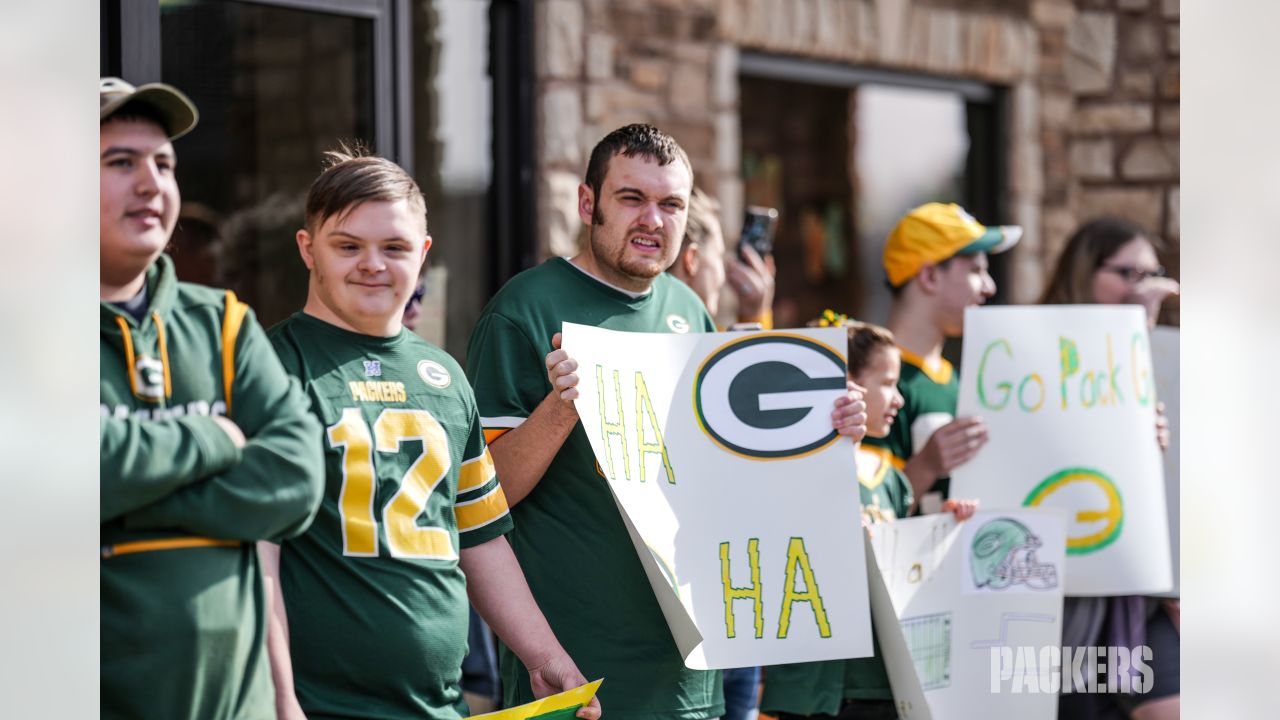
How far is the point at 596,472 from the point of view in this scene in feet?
9.52

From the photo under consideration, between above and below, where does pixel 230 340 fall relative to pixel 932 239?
below

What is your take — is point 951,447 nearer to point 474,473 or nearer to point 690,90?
point 474,473

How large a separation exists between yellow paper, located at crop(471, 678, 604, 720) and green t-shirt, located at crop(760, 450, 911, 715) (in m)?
0.73

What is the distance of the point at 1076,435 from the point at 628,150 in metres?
1.49

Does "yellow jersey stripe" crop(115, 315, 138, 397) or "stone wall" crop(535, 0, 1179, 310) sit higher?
"stone wall" crop(535, 0, 1179, 310)

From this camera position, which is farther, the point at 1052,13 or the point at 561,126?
the point at 1052,13

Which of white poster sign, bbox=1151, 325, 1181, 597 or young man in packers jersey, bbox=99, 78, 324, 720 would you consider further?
white poster sign, bbox=1151, 325, 1181, 597

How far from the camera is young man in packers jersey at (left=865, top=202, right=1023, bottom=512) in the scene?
12.0 feet

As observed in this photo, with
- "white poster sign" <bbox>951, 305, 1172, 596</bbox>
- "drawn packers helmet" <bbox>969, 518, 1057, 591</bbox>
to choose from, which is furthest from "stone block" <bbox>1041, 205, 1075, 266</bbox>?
"drawn packers helmet" <bbox>969, 518, 1057, 591</bbox>

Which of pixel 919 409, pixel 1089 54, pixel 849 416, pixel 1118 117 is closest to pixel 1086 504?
pixel 919 409

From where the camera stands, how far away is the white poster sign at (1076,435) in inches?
146

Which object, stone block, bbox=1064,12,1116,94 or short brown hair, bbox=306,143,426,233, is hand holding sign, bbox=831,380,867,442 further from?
stone block, bbox=1064,12,1116,94

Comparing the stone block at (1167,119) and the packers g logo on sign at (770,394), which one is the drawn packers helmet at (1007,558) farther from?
the stone block at (1167,119)
